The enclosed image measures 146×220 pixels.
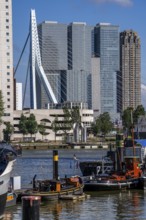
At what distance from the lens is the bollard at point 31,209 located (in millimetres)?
22844

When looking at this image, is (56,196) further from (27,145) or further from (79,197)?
(27,145)

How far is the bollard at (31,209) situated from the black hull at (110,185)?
3007 cm

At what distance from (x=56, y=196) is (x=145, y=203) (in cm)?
614

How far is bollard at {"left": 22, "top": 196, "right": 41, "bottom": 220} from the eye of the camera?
22.8 metres

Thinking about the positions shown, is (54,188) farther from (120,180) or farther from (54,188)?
(120,180)

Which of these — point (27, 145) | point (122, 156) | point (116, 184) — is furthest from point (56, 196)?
point (27, 145)

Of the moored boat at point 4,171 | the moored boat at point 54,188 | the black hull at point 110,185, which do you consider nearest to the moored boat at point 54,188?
the moored boat at point 54,188

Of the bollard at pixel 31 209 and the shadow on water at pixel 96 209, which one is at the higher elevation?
the bollard at pixel 31 209

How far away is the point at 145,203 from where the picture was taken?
4659cm

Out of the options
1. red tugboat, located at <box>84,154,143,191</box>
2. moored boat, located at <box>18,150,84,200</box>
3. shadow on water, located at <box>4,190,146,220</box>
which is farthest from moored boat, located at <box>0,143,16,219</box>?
red tugboat, located at <box>84,154,143,191</box>

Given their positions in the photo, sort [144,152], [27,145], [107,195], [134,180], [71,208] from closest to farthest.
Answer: [71,208], [107,195], [134,180], [144,152], [27,145]

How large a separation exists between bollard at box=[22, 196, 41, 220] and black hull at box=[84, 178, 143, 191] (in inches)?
1184

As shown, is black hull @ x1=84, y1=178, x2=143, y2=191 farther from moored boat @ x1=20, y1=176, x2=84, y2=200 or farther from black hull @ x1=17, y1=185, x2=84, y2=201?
black hull @ x1=17, y1=185, x2=84, y2=201

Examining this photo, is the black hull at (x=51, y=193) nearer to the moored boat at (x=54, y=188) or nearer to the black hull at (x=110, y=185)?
the moored boat at (x=54, y=188)
